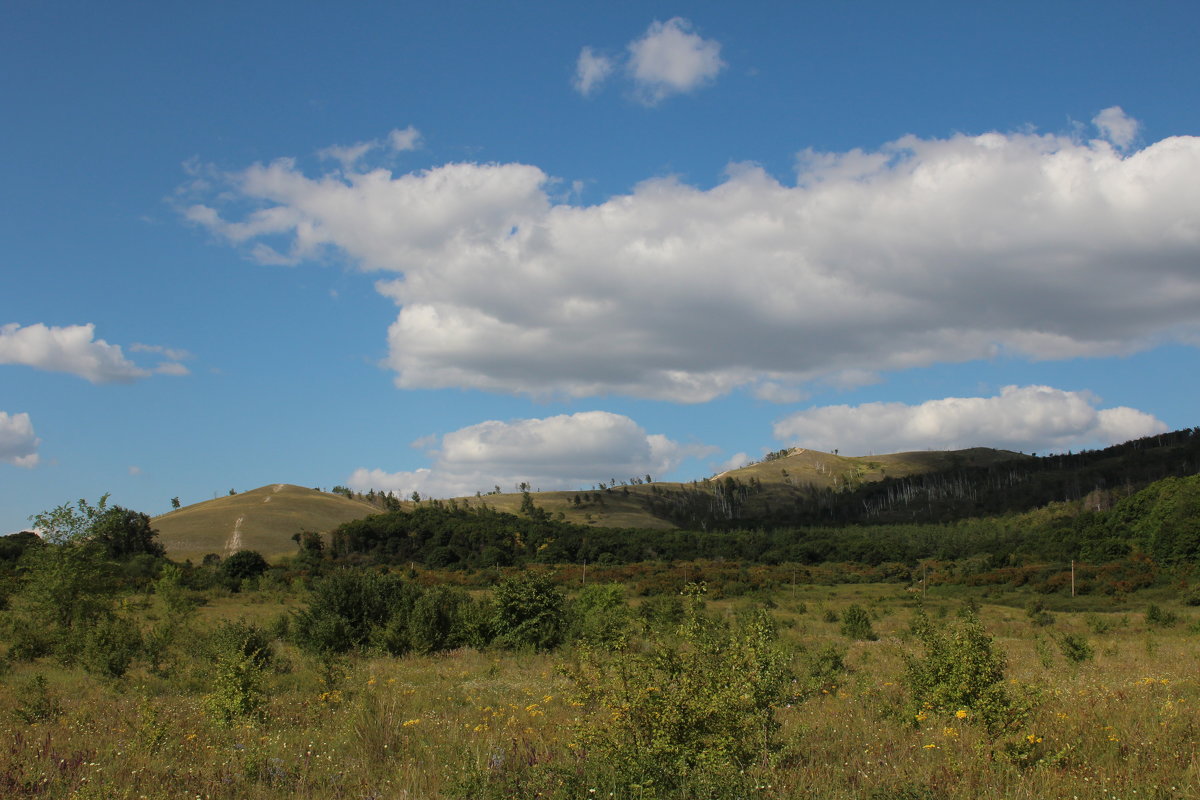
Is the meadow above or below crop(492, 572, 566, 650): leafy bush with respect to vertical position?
above

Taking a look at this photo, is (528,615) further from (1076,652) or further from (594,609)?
(1076,652)

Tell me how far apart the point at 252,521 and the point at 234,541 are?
11.5 metres

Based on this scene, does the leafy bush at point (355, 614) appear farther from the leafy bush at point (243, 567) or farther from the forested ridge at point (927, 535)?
the forested ridge at point (927, 535)

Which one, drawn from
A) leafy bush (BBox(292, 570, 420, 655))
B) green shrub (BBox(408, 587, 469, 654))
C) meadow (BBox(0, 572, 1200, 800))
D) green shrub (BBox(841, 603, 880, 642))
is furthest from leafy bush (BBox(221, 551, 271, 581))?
meadow (BBox(0, 572, 1200, 800))

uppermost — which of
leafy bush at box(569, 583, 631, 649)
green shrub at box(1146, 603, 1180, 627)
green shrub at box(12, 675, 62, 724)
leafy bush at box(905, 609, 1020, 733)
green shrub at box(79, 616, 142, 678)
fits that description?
leafy bush at box(905, 609, 1020, 733)

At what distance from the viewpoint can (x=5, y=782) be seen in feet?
24.5

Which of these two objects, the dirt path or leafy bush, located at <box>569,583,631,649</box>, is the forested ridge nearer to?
the dirt path

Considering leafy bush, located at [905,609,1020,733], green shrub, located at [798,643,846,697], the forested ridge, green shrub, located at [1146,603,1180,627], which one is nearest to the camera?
leafy bush, located at [905,609,1020,733]

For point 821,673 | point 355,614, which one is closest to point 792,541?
point 355,614

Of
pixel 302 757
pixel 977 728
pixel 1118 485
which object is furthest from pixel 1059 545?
pixel 302 757

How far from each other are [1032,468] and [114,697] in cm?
18847

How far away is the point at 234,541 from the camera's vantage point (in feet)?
327

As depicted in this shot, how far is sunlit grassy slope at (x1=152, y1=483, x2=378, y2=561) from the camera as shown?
9762 centimetres

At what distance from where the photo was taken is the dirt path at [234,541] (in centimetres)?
9489
